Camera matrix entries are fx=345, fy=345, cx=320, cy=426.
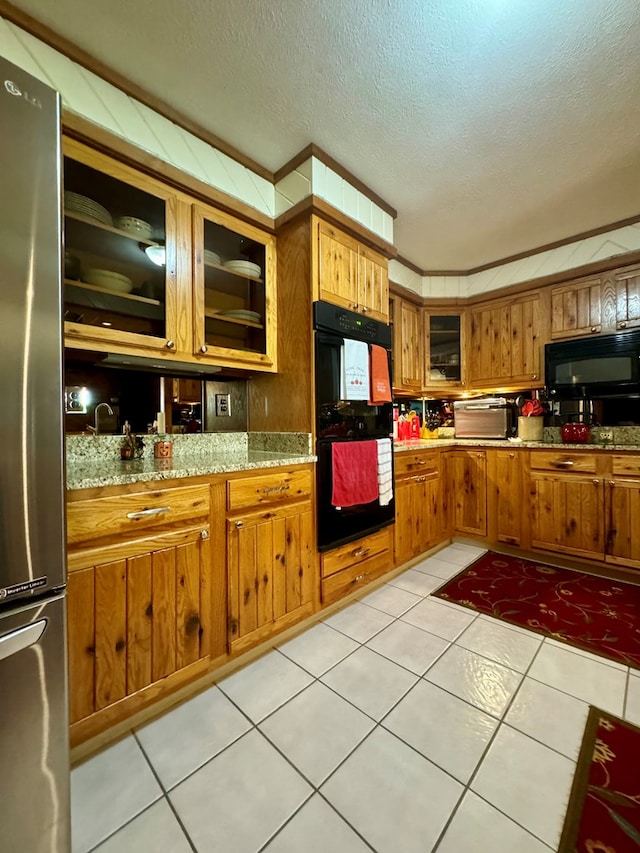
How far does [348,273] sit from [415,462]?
4.72ft

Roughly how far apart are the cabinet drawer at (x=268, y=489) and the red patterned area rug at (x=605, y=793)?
1358 mm

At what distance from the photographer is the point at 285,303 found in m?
2.01

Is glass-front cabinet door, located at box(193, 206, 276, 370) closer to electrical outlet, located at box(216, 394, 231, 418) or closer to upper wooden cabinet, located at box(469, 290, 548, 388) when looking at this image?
electrical outlet, located at box(216, 394, 231, 418)

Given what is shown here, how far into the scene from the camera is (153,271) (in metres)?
1.61

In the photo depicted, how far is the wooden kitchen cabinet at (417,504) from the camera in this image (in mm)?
2500

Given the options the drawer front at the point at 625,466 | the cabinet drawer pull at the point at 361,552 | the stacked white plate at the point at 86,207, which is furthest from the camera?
the drawer front at the point at 625,466

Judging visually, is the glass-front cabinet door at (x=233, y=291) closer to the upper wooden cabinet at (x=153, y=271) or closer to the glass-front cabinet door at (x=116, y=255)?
the upper wooden cabinet at (x=153, y=271)

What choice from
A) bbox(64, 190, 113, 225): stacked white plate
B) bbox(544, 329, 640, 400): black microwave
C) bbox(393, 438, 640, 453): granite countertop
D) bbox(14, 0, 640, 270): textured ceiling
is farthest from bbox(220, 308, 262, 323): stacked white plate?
bbox(544, 329, 640, 400): black microwave

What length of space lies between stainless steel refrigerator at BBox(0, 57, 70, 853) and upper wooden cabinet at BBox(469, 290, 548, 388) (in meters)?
3.31

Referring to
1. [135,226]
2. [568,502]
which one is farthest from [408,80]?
[568,502]

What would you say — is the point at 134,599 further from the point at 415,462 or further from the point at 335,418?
the point at 415,462

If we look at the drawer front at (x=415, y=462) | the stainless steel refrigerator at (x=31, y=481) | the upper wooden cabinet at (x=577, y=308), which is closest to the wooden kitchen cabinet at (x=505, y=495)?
the drawer front at (x=415, y=462)

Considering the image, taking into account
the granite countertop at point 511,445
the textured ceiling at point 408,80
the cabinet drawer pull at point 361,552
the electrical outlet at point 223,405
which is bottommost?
the cabinet drawer pull at point 361,552

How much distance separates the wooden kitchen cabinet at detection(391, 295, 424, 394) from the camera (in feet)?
10.2
